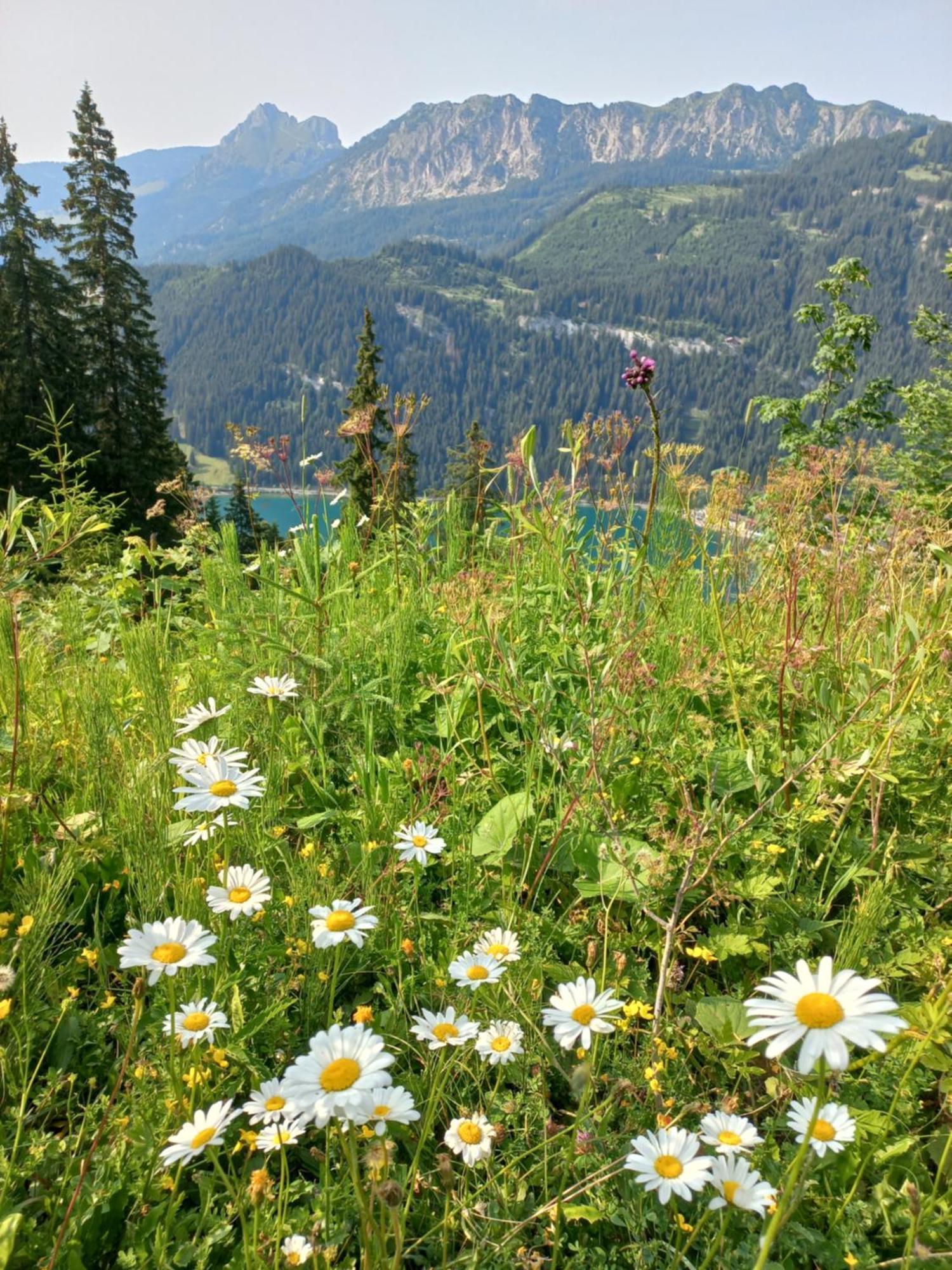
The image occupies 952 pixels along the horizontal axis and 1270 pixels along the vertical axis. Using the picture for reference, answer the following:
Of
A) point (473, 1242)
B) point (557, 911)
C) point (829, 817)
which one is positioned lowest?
point (557, 911)

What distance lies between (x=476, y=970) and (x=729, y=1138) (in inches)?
16.5

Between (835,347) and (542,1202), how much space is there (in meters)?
12.6

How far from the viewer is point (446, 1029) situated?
1.14 meters

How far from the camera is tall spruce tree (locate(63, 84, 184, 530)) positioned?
22531 mm

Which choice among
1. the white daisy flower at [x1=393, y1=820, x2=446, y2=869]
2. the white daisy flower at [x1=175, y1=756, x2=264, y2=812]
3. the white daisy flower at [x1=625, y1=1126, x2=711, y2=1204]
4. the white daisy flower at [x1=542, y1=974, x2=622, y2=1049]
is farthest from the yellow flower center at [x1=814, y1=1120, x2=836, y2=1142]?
the white daisy flower at [x1=175, y1=756, x2=264, y2=812]

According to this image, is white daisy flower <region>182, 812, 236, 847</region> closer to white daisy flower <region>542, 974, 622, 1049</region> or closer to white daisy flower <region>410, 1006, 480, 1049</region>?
white daisy flower <region>410, 1006, 480, 1049</region>

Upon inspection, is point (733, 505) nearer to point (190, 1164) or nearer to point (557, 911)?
point (557, 911)

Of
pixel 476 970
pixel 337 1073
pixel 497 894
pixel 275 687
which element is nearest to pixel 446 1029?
pixel 476 970

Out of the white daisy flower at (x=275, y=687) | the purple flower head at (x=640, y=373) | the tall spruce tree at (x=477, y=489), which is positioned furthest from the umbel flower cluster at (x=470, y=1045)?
the tall spruce tree at (x=477, y=489)

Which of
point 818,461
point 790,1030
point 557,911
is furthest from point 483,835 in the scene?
point 818,461

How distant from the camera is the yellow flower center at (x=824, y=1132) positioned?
98 cm

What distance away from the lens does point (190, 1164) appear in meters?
1.24

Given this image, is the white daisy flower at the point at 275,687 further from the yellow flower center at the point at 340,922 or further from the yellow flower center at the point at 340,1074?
the yellow flower center at the point at 340,1074

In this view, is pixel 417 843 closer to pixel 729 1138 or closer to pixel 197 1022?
pixel 197 1022
